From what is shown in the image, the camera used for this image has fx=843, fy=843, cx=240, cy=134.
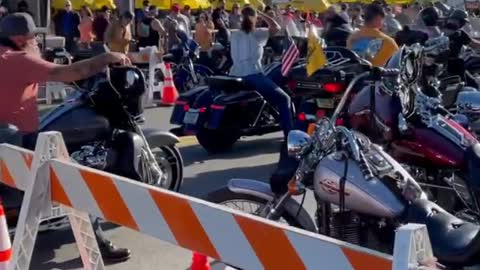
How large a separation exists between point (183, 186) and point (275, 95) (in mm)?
1873

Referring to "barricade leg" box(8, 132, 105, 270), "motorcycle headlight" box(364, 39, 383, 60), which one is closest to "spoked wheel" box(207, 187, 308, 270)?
"barricade leg" box(8, 132, 105, 270)

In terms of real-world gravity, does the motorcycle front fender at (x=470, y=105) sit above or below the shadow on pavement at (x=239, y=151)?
above

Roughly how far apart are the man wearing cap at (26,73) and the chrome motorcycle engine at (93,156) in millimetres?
368

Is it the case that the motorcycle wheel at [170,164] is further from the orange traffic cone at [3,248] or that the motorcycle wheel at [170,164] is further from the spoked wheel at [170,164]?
the orange traffic cone at [3,248]

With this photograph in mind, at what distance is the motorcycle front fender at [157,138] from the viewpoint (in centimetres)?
702

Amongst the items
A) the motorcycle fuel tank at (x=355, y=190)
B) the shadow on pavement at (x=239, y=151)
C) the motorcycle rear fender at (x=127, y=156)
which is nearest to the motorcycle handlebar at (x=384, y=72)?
the motorcycle fuel tank at (x=355, y=190)

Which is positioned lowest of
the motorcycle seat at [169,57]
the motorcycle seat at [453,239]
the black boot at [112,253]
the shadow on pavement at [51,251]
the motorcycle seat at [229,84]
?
the motorcycle seat at [169,57]

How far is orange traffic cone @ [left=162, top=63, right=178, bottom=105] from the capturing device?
14461 mm

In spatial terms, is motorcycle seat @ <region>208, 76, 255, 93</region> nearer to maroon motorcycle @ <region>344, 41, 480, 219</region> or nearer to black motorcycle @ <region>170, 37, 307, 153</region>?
black motorcycle @ <region>170, 37, 307, 153</region>

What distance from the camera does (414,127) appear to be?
5590 millimetres

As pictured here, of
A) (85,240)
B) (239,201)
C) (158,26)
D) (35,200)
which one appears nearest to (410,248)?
(35,200)

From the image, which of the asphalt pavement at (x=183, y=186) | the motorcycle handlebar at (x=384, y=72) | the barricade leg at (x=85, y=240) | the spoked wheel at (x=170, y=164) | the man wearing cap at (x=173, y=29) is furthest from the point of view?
the man wearing cap at (x=173, y=29)

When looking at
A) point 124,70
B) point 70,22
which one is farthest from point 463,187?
point 70,22

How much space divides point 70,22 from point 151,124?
407 inches
